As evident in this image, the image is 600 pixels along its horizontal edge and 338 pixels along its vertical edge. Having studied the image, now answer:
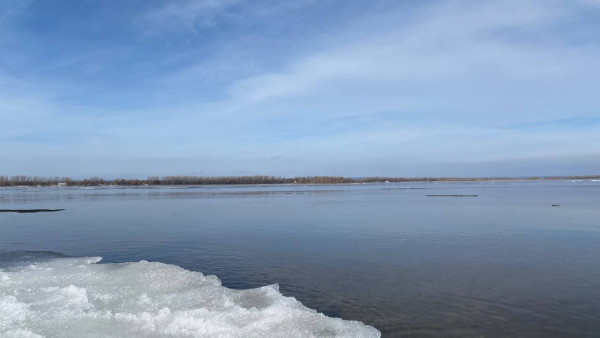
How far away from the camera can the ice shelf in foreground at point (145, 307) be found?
482 centimetres

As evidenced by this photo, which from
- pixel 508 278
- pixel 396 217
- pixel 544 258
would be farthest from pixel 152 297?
pixel 396 217

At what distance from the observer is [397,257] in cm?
884

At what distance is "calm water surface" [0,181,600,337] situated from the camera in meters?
5.43

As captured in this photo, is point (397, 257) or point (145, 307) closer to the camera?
point (145, 307)

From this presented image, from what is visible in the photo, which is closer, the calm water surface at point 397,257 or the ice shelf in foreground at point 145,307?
the ice shelf in foreground at point 145,307

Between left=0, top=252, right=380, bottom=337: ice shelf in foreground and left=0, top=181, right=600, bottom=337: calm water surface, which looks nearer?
left=0, top=252, right=380, bottom=337: ice shelf in foreground

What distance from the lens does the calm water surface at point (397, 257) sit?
17.8 ft

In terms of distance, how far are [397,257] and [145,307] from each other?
16.7 ft

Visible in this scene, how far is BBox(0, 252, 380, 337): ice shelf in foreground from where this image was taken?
15.8ft

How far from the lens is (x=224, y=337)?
15.2 feet

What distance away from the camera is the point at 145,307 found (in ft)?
18.6

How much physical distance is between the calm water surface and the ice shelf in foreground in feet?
2.10

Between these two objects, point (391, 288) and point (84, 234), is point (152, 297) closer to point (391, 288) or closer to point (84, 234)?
point (391, 288)

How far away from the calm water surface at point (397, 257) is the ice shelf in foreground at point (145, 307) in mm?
639
